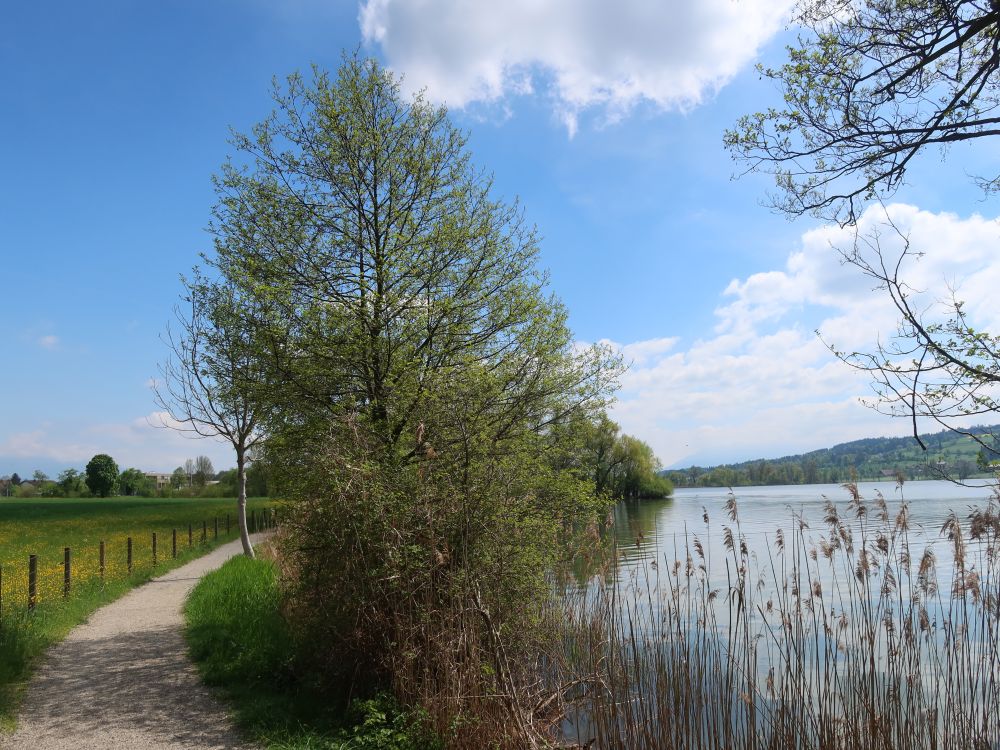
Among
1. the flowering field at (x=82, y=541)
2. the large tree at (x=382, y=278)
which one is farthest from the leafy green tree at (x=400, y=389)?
the flowering field at (x=82, y=541)

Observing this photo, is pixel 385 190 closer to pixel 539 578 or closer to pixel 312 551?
pixel 312 551

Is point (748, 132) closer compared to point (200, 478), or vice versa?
point (748, 132)

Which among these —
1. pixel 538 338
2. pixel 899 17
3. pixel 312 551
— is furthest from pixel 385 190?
pixel 899 17

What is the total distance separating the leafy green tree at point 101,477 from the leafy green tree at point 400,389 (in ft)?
306

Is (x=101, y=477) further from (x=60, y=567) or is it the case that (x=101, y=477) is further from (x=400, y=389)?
(x=400, y=389)

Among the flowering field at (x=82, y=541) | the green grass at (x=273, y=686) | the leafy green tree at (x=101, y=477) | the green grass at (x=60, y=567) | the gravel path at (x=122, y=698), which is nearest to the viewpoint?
the green grass at (x=273, y=686)

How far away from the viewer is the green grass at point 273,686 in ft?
21.3

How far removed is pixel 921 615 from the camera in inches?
256

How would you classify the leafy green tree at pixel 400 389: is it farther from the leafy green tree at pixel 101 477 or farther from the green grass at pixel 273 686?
the leafy green tree at pixel 101 477

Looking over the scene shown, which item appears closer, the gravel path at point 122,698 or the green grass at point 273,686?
the green grass at point 273,686

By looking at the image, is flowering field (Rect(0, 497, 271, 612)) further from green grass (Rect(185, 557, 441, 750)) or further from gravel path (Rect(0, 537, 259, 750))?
green grass (Rect(185, 557, 441, 750))

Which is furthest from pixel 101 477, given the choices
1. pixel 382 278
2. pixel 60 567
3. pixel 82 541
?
pixel 382 278

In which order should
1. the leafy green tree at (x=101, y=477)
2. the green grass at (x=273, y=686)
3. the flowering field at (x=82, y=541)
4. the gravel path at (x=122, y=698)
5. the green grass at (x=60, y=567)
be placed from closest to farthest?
the green grass at (x=273, y=686)
the gravel path at (x=122, y=698)
the green grass at (x=60, y=567)
the flowering field at (x=82, y=541)
the leafy green tree at (x=101, y=477)

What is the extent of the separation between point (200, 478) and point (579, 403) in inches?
3704
